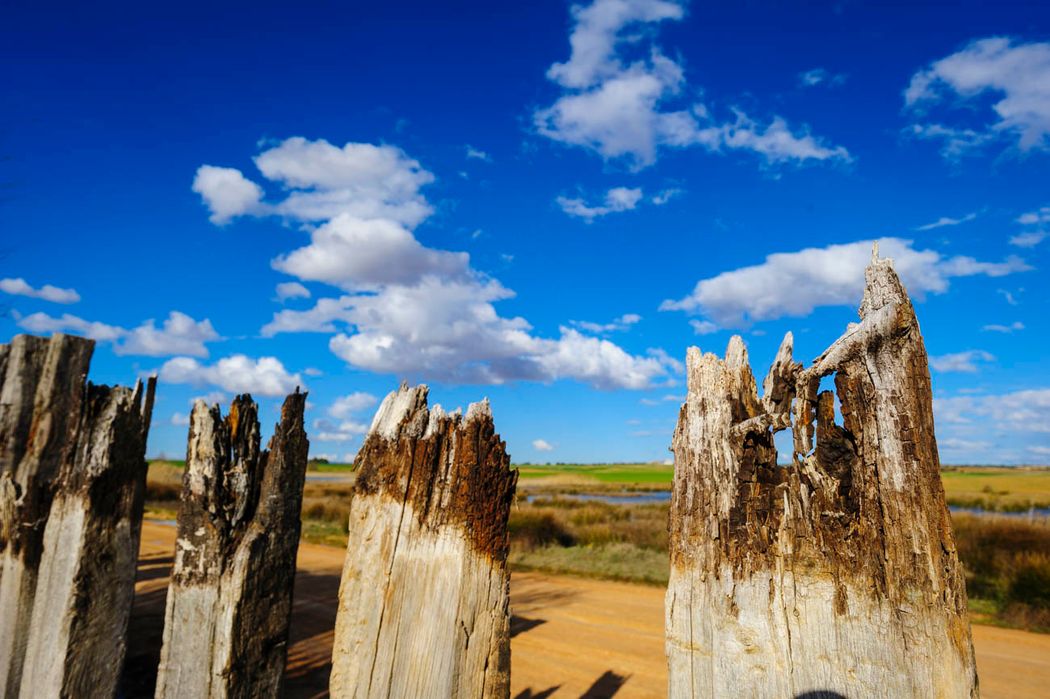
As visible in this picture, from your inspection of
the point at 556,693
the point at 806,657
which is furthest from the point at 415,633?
the point at 556,693

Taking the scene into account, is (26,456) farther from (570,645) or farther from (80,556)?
(570,645)

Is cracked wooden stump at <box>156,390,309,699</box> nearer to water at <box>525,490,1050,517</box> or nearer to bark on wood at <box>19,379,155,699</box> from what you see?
bark on wood at <box>19,379,155,699</box>

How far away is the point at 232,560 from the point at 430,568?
89 cm

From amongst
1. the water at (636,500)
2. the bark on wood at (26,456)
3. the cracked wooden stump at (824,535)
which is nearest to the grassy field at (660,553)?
the bark on wood at (26,456)

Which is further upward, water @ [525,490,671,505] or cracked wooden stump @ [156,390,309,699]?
cracked wooden stump @ [156,390,309,699]

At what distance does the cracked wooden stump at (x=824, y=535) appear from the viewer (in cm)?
208

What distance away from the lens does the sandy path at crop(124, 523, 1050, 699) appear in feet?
22.5

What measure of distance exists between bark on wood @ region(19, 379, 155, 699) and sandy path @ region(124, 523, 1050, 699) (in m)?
2.71

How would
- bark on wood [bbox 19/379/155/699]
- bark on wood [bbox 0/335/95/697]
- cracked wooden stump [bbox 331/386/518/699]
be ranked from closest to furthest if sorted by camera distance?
1. cracked wooden stump [bbox 331/386/518/699]
2. bark on wood [bbox 19/379/155/699]
3. bark on wood [bbox 0/335/95/697]

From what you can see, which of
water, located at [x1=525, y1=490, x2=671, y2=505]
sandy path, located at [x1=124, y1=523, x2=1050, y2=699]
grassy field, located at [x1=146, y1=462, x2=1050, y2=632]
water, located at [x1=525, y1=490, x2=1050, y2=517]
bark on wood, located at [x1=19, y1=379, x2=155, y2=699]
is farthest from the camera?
water, located at [x1=525, y1=490, x2=671, y2=505]

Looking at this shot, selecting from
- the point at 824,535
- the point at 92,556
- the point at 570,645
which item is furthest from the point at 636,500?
the point at 824,535

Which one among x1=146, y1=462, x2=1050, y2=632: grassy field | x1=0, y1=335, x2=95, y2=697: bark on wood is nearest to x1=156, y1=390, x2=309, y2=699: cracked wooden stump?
x1=0, y1=335, x2=95, y2=697: bark on wood

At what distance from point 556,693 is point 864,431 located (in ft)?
18.4

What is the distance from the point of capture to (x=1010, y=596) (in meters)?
12.1
